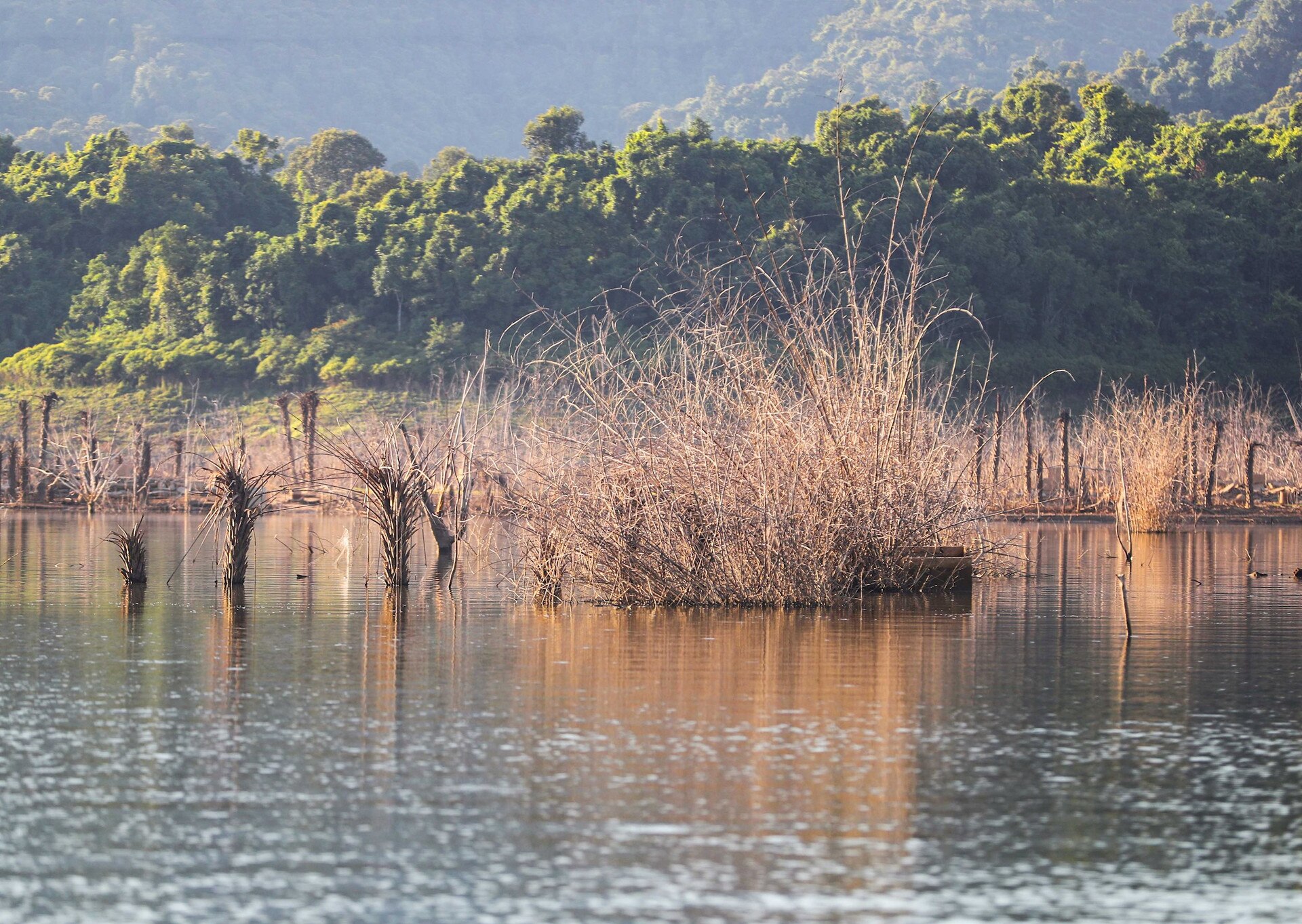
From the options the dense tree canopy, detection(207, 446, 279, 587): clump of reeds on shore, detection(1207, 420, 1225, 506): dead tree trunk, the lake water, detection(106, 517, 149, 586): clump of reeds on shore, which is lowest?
the lake water

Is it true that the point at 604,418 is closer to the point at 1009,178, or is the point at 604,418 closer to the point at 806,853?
the point at 806,853

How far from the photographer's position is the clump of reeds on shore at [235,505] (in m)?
19.4

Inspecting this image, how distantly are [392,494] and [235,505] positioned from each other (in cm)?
175

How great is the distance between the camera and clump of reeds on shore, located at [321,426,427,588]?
19.2m

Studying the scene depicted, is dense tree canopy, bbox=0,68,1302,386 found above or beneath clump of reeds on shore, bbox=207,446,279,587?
above

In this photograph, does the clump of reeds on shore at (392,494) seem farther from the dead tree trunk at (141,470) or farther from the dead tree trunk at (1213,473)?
the dead tree trunk at (1213,473)

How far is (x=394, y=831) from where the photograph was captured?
7301mm

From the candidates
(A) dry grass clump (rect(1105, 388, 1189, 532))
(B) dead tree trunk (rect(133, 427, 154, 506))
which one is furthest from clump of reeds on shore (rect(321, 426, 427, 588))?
(B) dead tree trunk (rect(133, 427, 154, 506))

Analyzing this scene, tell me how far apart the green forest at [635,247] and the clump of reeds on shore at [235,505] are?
46806 millimetres

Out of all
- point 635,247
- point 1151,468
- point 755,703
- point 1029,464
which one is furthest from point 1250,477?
point 755,703

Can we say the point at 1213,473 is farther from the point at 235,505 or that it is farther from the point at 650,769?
the point at 650,769

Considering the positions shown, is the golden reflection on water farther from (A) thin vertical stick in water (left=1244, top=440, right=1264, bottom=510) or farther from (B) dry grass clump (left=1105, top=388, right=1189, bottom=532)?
(A) thin vertical stick in water (left=1244, top=440, right=1264, bottom=510)

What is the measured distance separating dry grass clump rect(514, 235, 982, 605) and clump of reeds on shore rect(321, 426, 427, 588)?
1739mm

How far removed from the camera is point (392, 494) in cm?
1931
